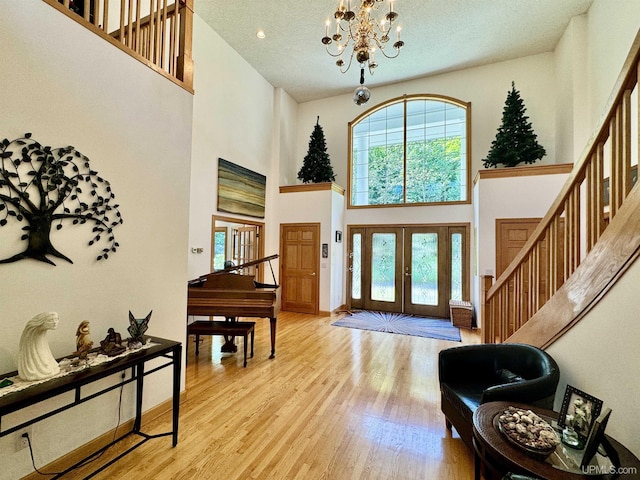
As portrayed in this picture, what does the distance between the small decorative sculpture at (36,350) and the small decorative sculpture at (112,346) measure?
0.30 metres

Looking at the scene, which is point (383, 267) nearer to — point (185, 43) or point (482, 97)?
point (482, 97)

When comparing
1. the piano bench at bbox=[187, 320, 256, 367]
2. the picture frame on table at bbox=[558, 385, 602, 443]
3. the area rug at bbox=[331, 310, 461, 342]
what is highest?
the picture frame on table at bbox=[558, 385, 602, 443]

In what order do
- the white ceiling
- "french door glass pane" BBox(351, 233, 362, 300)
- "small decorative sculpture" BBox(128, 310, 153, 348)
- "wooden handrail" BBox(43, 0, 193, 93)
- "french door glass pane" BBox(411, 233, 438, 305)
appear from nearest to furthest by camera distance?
1. "small decorative sculpture" BBox(128, 310, 153, 348)
2. "wooden handrail" BBox(43, 0, 193, 93)
3. the white ceiling
4. "french door glass pane" BBox(411, 233, 438, 305)
5. "french door glass pane" BBox(351, 233, 362, 300)

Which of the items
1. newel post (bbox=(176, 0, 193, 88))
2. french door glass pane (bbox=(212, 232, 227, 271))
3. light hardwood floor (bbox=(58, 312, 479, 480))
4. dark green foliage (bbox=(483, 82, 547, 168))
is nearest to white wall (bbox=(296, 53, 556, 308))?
dark green foliage (bbox=(483, 82, 547, 168))

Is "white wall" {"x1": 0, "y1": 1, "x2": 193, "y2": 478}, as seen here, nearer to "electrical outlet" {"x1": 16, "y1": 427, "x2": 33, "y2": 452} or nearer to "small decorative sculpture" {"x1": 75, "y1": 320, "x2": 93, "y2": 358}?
"electrical outlet" {"x1": 16, "y1": 427, "x2": 33, "y2": 452}

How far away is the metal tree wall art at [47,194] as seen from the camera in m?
1.70

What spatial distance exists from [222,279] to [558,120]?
21.8 ft

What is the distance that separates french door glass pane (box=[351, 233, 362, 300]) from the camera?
7090 millimetres

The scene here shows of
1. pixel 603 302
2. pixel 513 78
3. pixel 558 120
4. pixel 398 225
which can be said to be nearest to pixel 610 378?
pixel 603 302

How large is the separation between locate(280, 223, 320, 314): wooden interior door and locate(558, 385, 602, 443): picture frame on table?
5.30m

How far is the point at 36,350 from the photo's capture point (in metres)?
1.60

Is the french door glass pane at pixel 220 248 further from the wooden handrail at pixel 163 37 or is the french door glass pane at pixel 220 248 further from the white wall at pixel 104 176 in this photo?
the wooden handrail at pixel 163 37

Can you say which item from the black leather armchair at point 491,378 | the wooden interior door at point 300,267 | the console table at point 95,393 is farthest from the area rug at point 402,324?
the console table at point 95,393

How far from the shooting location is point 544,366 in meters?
1.89
